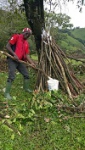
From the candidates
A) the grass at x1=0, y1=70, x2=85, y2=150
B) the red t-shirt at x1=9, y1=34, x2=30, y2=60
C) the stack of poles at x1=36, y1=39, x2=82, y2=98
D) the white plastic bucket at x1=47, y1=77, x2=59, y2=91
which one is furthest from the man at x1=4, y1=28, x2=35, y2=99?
the white plastic bucket at x1=47, y1=77, x2=59, y2=91

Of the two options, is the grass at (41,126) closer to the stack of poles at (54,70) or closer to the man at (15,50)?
the man at (15,50)

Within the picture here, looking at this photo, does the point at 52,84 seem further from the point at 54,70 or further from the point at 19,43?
the point at 19,43

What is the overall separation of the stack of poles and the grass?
2.27 feet

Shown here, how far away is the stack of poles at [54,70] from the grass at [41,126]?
69cm

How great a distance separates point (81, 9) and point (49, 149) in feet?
13.5

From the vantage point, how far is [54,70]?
640 centimetres

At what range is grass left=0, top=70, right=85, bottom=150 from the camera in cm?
411

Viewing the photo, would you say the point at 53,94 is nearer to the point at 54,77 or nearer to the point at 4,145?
the point at 54,77

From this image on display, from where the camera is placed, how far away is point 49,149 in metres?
4.03

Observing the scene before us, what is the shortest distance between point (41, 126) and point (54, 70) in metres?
2.08

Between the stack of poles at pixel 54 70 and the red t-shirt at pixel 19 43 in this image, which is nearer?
the red t-shirt at pixel 19 43

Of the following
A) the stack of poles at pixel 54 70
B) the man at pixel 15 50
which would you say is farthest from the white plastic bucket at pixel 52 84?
the man at pixel 15 50

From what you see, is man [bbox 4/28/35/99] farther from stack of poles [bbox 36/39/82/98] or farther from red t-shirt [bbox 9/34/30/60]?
stack of poles [bbox 36/39/82/98]

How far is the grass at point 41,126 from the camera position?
4113 millimetres
